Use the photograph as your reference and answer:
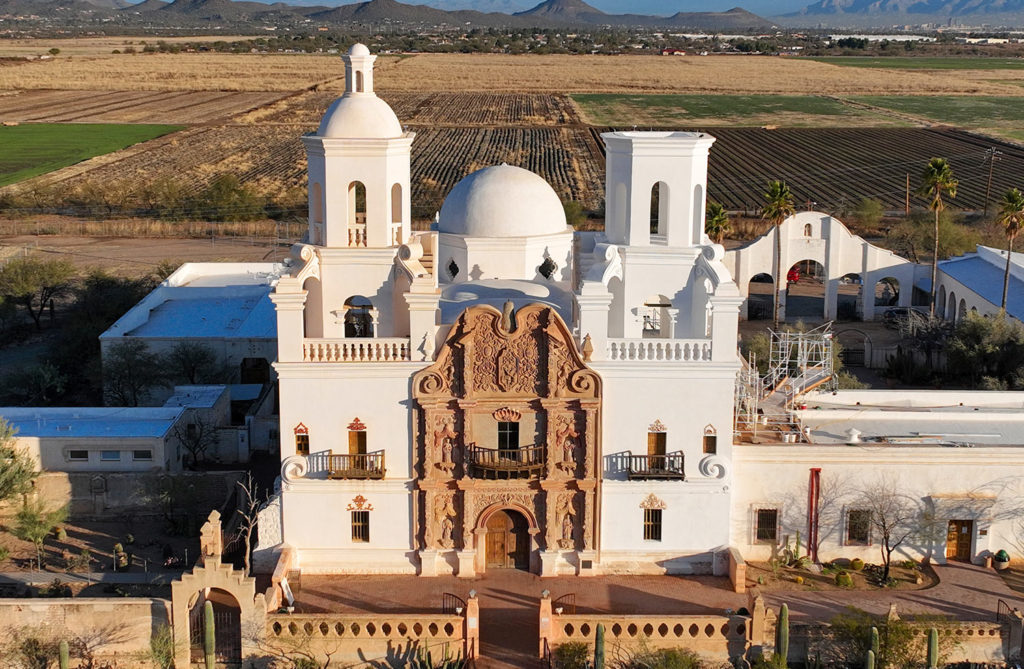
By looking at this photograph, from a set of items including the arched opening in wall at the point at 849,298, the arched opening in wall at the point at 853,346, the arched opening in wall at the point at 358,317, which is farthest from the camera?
the arched opening in wall at the point at 849,298

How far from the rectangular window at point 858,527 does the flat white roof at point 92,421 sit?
1939cm

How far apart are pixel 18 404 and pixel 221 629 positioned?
2114 centimetres

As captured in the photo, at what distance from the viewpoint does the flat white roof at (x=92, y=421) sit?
1451 inches

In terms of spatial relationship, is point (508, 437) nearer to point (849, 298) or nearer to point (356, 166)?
point (356, 166)

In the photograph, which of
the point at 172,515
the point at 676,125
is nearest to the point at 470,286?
the point at 172,515

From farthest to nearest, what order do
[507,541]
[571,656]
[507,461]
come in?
[507,541]
[507,461]
[571,656]

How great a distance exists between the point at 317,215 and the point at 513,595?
11846 millimetres

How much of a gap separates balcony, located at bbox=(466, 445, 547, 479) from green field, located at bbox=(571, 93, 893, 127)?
115427 mm

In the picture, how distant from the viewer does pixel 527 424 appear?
3023cm

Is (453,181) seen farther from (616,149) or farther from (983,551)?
(983,551)

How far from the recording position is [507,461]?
1184 inches

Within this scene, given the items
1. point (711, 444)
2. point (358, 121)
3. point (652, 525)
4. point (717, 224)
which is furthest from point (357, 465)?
point (717, 224)

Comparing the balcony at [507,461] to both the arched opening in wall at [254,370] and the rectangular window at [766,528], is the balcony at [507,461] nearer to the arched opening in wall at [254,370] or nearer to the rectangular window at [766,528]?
the rectangular window at [766,528]

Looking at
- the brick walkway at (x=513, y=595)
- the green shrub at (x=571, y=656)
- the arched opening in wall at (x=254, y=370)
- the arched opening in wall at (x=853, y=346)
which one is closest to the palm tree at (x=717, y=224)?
the arched opening in wall at (x=853, y=346)
